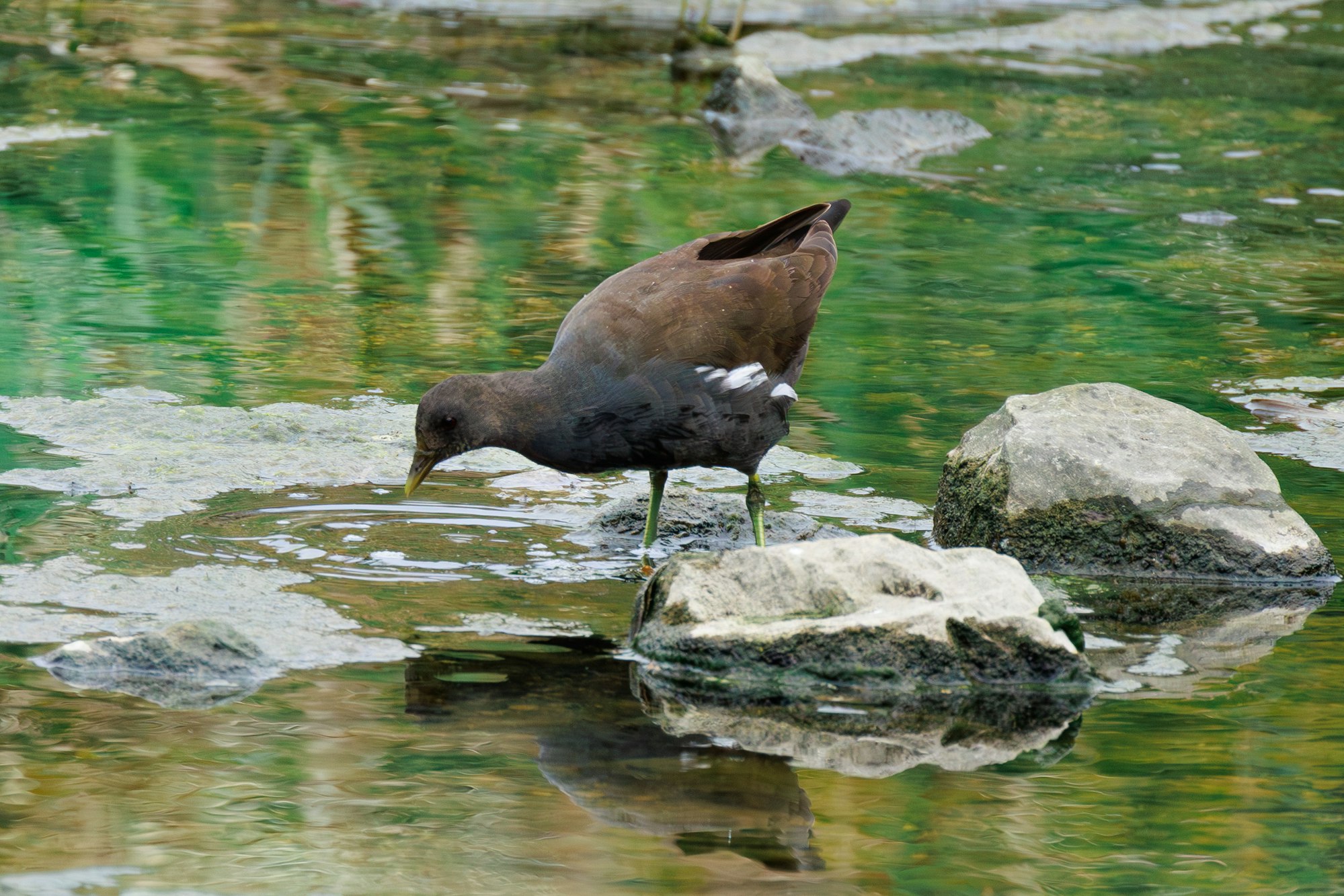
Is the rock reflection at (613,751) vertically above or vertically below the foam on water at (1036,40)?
below

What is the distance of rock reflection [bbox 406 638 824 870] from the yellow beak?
0.62 meters

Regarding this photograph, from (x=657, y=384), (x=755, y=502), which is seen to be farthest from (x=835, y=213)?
(x=657, y=384)

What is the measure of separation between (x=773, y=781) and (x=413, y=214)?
22.4 ft

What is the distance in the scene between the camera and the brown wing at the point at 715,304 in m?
5.25

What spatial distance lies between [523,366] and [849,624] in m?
3.28

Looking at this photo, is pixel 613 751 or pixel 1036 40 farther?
pixel 1036 40

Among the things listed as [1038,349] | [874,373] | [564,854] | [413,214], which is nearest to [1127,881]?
[564,854]

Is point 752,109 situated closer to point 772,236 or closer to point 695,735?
point 772,236

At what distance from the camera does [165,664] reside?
14.4ft

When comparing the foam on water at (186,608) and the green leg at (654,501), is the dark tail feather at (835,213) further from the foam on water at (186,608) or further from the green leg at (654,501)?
the foam on water at (186,608)

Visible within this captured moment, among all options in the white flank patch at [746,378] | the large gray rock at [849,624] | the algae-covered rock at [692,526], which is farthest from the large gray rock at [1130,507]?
the large gray rock at [849,624]

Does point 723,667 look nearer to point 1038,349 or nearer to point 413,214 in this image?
point 1038,349

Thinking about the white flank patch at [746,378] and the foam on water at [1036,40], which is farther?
the foam on water at [1036,40]

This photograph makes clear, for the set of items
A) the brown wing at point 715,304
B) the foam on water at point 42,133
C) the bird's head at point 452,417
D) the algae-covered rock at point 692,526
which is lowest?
the algae-covered rock at point 692,526
